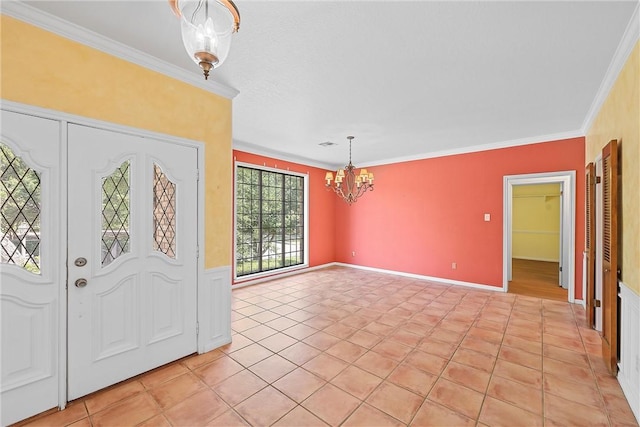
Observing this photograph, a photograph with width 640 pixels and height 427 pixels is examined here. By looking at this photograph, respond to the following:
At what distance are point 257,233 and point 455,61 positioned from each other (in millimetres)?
4608

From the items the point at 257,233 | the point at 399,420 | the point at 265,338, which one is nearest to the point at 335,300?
the point at 265,338

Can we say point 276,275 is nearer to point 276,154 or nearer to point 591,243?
point 276,154

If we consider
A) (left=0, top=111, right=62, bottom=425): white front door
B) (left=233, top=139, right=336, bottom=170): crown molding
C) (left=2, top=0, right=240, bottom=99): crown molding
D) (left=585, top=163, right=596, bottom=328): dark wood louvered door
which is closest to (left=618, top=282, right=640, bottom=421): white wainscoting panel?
(left=585, top=163, right=596, bottom=328): dark wood louvered door

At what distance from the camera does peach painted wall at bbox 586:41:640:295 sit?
201cm

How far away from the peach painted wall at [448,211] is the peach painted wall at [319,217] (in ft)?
2.18

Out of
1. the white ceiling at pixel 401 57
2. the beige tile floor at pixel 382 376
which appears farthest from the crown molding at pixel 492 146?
the beige tile floor at pixel 382 376

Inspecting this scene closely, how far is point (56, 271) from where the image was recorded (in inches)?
77.7

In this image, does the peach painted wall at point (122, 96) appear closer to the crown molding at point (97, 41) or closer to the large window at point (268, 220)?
the crown molding at point (97, 41)

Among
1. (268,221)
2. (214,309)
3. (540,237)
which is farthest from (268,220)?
(540,237)

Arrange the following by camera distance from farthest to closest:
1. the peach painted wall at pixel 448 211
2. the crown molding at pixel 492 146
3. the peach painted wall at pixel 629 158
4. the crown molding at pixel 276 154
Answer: the crown molding at pixel 276 154 < the peach painted wall at pixel 448 211 < the crown molding at pixel 492 146 < the peach painted wall at pixel 629 158

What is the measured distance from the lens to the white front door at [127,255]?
6.77 ft

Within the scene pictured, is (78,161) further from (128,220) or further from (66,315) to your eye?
(66,315)

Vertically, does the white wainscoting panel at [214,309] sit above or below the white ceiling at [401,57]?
below

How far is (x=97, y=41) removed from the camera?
2.11m
